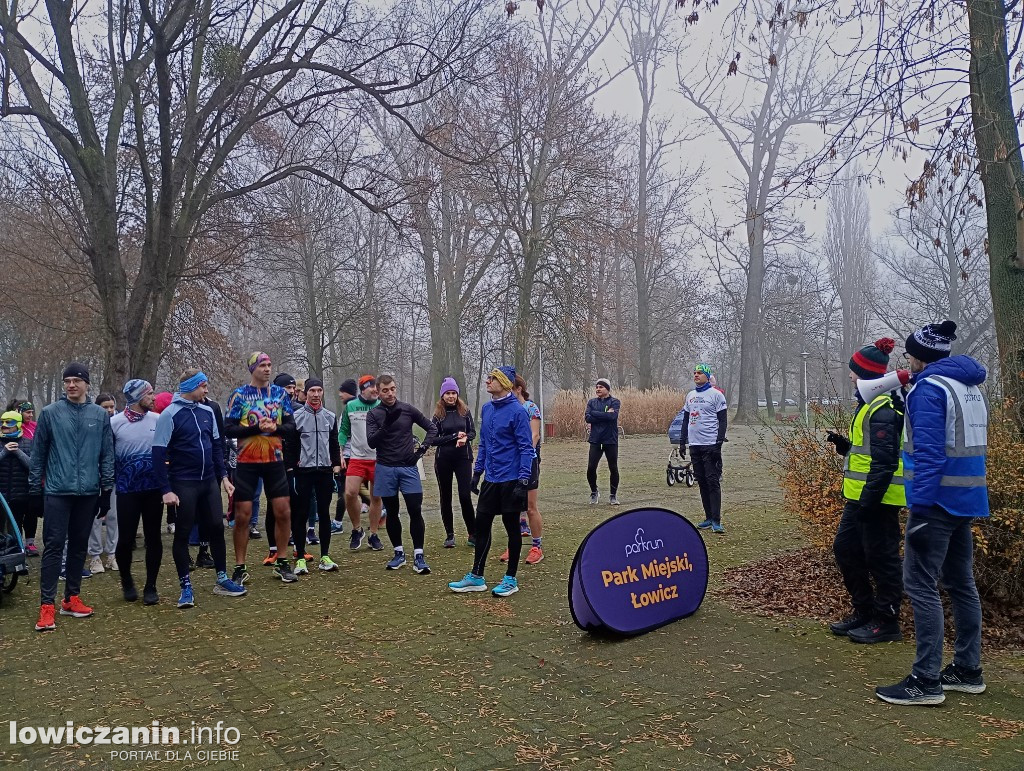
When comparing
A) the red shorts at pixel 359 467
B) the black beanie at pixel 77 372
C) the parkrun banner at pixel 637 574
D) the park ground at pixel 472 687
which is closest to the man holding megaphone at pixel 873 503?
the park ground at pixel 472 687

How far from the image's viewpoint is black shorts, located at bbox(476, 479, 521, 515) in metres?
6.81

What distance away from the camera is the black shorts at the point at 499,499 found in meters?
6.81

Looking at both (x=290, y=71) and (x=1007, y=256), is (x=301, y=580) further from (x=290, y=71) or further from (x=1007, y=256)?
(x=290, y=71)

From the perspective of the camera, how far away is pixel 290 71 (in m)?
13.0

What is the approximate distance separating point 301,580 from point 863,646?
497 cm

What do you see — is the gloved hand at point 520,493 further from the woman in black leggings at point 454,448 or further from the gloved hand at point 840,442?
the gloved hand at point 840,442

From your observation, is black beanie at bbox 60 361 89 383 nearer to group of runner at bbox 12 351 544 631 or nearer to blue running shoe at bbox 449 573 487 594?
group of runner at bbox 12 351 544 631

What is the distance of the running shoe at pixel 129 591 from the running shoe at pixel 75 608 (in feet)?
1.49

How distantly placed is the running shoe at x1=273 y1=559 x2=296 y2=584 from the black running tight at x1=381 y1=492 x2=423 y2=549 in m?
1.01

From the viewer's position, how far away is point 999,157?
6.28m

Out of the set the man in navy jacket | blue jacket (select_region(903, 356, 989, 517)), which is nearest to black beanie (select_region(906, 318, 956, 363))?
the man in navy jacket

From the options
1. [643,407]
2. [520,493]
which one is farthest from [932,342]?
[643,407]

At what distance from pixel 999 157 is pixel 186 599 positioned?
7.48 meters

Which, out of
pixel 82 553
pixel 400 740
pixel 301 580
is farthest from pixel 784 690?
pixel 82 553
